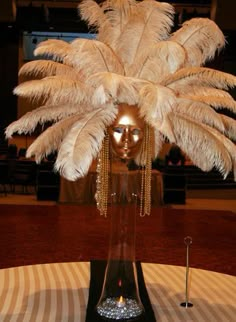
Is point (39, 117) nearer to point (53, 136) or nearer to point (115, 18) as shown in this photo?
point (53, 136)

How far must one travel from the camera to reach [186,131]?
1.76 meters

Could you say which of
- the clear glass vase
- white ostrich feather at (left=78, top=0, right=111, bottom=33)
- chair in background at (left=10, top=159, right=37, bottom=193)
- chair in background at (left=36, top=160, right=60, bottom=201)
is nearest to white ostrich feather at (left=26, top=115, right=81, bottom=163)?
the clear glass vase

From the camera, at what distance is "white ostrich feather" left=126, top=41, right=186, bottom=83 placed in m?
1.71

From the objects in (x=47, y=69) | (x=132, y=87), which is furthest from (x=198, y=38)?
(x=47, y=69)

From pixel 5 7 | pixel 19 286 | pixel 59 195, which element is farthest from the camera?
pixel 5 7

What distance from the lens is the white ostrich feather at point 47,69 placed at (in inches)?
72.8

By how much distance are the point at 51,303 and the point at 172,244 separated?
3.89 m

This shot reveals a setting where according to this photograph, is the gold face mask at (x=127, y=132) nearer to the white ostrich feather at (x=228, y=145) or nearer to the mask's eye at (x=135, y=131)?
the mask's eye at (x=135, y=131)

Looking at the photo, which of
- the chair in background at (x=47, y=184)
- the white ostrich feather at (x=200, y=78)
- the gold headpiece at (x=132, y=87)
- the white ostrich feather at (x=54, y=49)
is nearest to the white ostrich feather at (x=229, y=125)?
the gold headpiece at (x=132, y=87)

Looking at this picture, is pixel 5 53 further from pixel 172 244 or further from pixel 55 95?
pixel 55 95

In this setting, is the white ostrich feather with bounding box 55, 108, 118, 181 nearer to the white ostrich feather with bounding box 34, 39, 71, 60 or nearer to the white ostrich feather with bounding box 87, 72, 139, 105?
the white ostrich feather with bounding box 87, 72, 139, 105

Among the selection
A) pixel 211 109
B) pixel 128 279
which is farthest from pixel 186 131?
pixel 128 279

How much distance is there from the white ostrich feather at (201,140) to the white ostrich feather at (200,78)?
4.4 inches

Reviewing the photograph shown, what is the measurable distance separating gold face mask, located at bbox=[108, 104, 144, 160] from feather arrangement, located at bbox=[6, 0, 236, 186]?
3 centimetres
